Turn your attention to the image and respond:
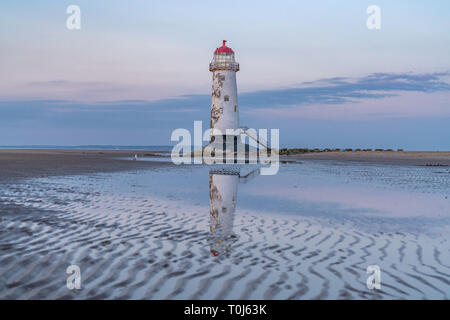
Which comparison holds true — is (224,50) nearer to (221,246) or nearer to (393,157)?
(393,157)

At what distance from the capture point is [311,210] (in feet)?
36.4

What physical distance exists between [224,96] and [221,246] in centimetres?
3602

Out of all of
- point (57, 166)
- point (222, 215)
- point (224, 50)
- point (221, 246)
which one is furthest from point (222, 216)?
point (224, 50)

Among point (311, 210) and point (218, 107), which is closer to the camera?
point (311, 210)

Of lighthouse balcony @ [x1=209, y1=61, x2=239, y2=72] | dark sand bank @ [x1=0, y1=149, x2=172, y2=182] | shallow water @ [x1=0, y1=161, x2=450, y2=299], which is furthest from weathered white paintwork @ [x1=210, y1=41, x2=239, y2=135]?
shallow water @ [x1=0, y1=161, x2=450, y2=299]

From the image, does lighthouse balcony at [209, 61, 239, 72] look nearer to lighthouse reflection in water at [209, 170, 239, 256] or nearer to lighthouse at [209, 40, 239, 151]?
lighthouse at [209, 40, 239, 151]

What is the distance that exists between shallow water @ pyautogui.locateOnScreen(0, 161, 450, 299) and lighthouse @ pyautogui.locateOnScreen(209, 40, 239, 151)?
29273 millimetres

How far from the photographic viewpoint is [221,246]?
22.5 feet

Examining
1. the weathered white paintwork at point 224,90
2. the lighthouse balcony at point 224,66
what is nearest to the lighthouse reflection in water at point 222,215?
the weathered white paintwork at point 224,90

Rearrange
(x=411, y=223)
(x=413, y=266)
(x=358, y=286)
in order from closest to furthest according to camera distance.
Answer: (x=358, y=286), (x=413, y=266), (x=411, y=223)

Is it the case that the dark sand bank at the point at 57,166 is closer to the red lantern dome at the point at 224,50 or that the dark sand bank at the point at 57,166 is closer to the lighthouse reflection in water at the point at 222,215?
the lighthouse reflection in water at the point at 222,215
